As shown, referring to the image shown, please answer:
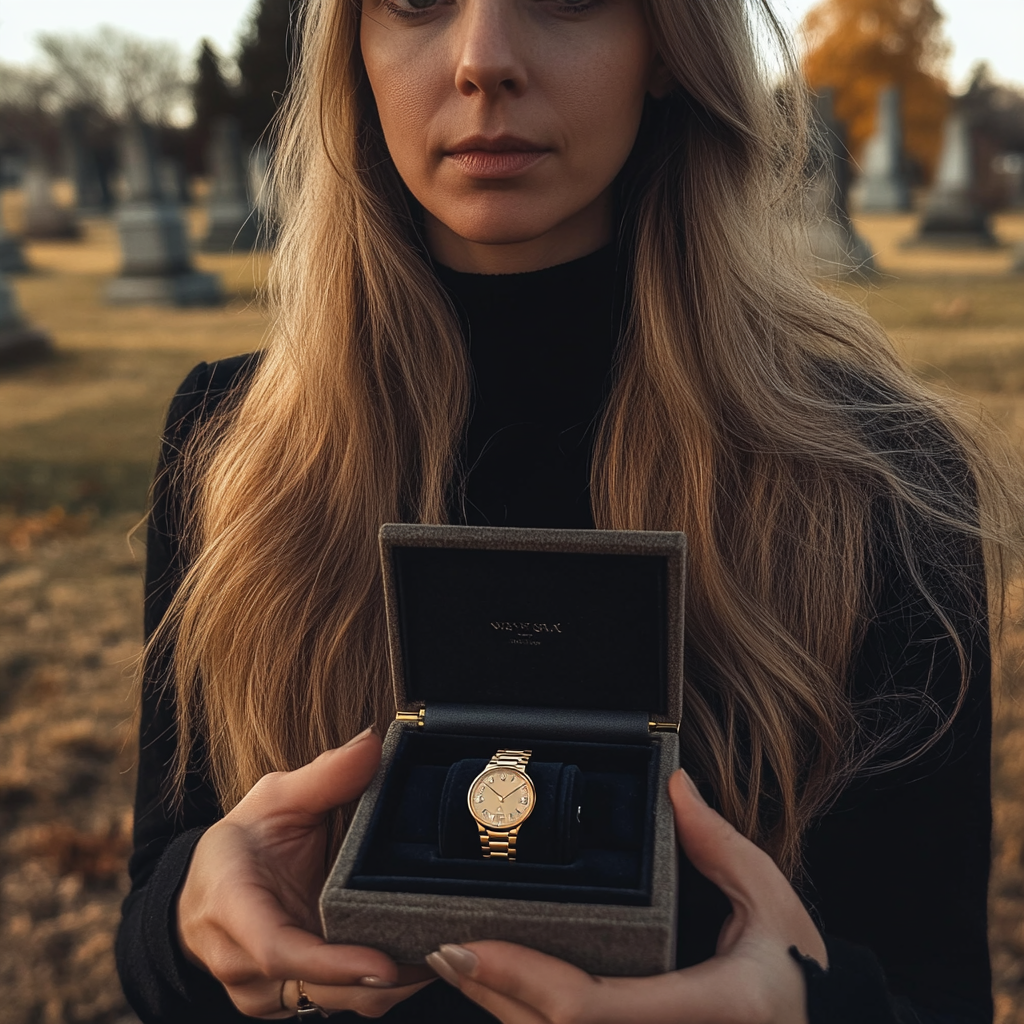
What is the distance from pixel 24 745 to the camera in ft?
13.9

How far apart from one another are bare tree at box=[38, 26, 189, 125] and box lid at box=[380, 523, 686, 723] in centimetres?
5736

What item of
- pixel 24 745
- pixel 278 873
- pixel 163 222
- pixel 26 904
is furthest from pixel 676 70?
pixel 163 222

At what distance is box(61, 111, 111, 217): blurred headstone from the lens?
30188mm

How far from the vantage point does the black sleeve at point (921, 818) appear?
63.7 inches

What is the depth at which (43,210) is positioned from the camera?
23.9 metres

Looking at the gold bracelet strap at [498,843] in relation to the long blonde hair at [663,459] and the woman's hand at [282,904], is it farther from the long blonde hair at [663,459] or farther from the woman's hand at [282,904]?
the long blonde hair at [663,459]

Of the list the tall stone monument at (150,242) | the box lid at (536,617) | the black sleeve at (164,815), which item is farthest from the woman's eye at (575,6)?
the tall stone monument at (150,242)

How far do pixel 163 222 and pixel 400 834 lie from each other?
13900 mm

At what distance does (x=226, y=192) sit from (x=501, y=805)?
20.1 meters

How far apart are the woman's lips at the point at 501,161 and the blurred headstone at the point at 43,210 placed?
25.4m

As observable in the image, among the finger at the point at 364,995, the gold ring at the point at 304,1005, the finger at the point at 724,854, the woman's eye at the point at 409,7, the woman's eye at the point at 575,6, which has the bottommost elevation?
the gold ring at the point at 304,1005

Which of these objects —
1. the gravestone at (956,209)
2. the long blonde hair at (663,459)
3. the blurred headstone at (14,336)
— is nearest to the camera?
the long blonde hair at (663,459)

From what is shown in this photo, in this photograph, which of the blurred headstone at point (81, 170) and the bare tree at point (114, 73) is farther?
the bare tree at point (114, 73)

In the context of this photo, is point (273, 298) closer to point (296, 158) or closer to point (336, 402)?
point (296, 158)
